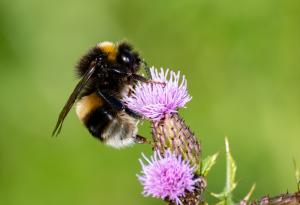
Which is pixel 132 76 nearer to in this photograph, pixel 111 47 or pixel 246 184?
pixel 111 47

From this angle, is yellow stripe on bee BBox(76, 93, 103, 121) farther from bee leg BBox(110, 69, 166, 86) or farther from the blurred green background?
the blurred green background

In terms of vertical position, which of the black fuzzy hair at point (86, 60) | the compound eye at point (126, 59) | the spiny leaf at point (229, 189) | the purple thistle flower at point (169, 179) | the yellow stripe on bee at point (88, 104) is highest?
the black fuzzy hair at point (86, 60)

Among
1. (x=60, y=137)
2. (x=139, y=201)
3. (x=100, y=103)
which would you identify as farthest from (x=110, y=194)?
(x=100, y=103)

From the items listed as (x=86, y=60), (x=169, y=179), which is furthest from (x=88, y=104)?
(x=169, y=179)

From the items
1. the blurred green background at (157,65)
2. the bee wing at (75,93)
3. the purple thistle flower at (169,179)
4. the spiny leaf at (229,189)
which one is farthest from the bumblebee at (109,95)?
the blurred green background at (157,65)

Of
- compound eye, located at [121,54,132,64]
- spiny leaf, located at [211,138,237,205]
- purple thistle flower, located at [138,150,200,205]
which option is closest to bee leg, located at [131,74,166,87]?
compound eye, located at [121,54,132,64]

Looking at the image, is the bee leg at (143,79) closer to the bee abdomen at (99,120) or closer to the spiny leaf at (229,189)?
the bee abdomen at (99,120)
